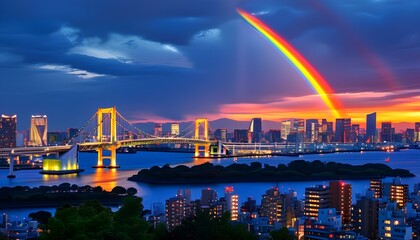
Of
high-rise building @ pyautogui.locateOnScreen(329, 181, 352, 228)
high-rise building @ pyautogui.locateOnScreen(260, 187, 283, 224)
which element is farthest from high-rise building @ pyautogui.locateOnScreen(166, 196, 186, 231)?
high-rise building @ pyautogui.locateOnScreen(329, 181, 352, 228)

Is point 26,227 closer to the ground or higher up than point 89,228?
closer to the ground

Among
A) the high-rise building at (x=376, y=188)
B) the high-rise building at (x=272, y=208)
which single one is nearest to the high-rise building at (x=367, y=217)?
the high-rise building at (x=272, y=208)

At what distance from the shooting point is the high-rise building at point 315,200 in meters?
10.2

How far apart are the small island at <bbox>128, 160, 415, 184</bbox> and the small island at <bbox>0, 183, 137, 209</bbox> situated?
463 centimetres

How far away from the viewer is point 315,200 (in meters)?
10.5

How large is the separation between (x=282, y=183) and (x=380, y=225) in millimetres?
9802

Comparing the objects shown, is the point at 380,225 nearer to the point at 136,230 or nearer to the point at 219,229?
the point at 219,229

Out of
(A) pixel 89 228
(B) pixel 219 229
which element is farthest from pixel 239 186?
(A) pixel 89 228

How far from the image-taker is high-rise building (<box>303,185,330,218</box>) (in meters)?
10.2

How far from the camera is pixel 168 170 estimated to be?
61.3ft

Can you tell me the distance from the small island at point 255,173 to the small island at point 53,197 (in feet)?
15.2

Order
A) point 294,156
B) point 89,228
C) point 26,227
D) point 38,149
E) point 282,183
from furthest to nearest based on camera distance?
point 294,156, point 38,149, point 282,183, point 26,227, point 89,228

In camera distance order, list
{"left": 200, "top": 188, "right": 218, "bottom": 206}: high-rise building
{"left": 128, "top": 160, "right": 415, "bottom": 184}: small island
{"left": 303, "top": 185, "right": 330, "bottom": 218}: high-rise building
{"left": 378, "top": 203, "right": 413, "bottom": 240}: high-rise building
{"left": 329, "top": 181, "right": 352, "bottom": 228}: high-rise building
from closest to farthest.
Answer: {"left": 378, "top": 203, "right": 413, "bottom": 240}: high-rise building → {"left": 303, "top": 185, "right": 330, "bottom": 218}: high-rise building → {"left": 329, "top": 181, "right": 352, "bottom": 228}: high-rise building → {"left": 200, "top": 188, "right": 218, "bottom": 206}: high-rise building → {"left": 128, "top": 160, "right": 415, "bottom": 184}: small island

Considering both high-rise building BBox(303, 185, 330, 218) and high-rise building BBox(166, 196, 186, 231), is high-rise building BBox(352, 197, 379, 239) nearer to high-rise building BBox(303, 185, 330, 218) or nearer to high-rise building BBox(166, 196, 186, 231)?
high-rise building BBox(303, 185, 330, 218)
